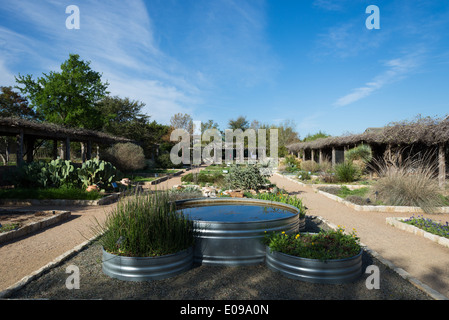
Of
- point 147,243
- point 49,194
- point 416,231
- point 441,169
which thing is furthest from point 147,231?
point 441,169

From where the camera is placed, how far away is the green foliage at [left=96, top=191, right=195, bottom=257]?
10.1 feet

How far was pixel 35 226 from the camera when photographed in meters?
5.42

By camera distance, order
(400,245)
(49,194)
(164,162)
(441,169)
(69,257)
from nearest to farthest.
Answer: (69,257) < (400,245) < (49,194) < (441,169) < (164,162)

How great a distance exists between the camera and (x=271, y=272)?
10.4 feet

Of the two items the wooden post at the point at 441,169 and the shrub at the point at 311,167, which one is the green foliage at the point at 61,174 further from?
the shrub at the point at 311,167

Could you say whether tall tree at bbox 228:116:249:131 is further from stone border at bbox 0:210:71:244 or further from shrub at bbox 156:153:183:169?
stone border at bbox 0:210:71:244

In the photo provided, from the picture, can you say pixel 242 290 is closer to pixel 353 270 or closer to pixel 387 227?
pixel 353 270

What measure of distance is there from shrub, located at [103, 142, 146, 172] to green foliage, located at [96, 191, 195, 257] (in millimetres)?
12442

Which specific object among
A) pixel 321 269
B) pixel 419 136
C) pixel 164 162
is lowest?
pixel 321 269

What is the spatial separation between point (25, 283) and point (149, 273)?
130 cm

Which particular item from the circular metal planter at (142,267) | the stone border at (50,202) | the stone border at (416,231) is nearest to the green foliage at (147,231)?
the circular metal planter at (142,267)

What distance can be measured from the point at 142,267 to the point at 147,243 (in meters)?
0.26

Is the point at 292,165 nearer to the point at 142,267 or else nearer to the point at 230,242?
the point at 230,242

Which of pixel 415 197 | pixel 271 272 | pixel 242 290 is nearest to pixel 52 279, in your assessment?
pixel 242 290
